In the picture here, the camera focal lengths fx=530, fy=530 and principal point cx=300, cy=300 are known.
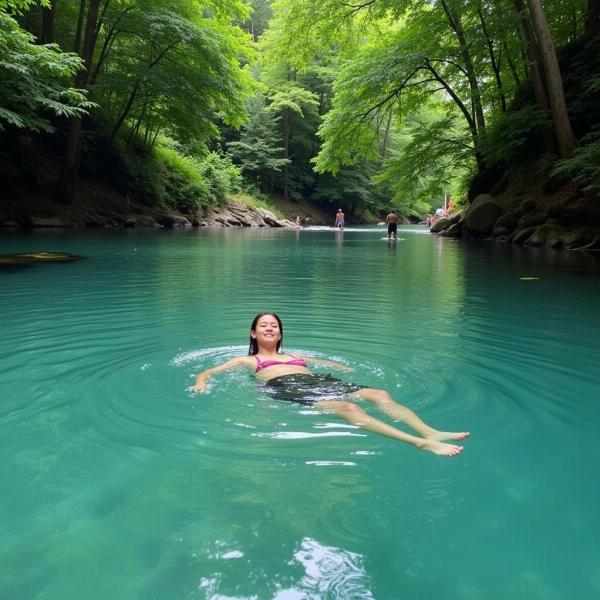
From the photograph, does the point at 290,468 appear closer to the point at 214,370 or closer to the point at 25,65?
the point at 214,370

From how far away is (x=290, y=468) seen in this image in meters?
2.69

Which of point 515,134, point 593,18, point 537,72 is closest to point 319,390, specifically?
point 515,134

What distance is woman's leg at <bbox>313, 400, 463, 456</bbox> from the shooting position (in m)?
2.78

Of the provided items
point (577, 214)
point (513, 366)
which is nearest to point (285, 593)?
point (513, 366)

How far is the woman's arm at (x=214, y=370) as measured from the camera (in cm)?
382

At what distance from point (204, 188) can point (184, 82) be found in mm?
11057

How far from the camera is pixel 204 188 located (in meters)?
32.7

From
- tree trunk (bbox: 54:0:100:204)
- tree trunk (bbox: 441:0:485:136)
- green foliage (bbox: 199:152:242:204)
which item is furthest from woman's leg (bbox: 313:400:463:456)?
green foliage (bbox: 199:152:242:204)

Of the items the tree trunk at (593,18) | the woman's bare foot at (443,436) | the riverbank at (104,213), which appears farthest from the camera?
the riverbank at (104,213)

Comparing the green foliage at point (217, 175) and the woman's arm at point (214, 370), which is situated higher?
the green foliage at point (217, 175)

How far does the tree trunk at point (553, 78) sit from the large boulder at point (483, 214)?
17.2ft

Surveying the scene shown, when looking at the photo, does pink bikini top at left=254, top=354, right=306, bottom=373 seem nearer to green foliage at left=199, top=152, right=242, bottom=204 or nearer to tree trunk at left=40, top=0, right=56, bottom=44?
tree trunk at left=40, top=0, right=56, bottom=44

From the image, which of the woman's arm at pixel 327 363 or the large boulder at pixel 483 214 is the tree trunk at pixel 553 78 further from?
the woman's arm at pixel 327 363

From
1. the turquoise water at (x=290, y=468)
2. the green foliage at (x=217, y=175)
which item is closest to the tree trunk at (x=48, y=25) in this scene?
the green foliage at (x=217, y=175)
